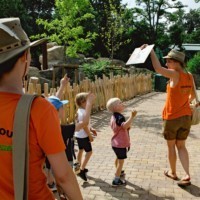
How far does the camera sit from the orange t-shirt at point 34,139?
1.55 m

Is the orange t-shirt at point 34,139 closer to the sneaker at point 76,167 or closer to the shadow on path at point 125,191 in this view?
the shadow on path at point 125,191

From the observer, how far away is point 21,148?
1.53 meters

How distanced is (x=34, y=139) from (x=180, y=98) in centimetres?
339

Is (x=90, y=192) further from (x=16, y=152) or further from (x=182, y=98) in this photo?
(x=16, y=152)

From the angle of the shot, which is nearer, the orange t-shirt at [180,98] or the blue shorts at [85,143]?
the orange t-shirt at [180,98]

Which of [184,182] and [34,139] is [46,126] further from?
[184,182]

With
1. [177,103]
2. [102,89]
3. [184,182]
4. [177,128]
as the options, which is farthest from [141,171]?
[102,89]

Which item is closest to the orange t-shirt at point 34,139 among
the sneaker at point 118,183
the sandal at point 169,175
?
the sneaker at point 118,183

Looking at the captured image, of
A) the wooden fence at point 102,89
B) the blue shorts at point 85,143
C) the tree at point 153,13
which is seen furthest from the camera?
the tree at point 153,13

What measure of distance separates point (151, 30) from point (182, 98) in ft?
114

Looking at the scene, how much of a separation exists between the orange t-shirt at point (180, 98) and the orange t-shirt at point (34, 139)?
10.8ft

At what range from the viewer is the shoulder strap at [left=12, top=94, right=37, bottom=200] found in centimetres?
153

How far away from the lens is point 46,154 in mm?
1600

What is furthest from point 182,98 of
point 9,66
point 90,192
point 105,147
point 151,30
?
point 151,30
